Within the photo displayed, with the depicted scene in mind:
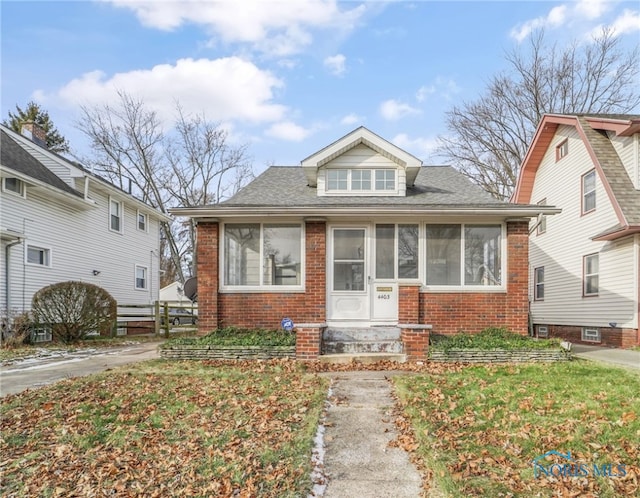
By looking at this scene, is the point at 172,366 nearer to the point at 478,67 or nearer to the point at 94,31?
the point at 94,31

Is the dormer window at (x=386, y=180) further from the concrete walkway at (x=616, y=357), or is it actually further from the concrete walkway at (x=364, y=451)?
the concrete walkway at (x=364, y=451)

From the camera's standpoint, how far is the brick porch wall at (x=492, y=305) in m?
9.34

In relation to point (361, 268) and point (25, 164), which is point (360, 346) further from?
point (25, 164)

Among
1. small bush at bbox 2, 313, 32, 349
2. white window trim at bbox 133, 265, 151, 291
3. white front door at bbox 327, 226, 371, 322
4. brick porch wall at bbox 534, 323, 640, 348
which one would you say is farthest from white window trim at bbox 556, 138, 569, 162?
white window trim at bbox 133, 265, 151, 291

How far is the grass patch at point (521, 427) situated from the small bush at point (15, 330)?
9.87m

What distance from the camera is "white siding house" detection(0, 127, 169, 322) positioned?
41.1ft

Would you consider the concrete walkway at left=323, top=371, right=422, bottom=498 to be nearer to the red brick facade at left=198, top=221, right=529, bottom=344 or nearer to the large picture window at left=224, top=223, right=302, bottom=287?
the red brick facade at left=198, top=221, right=529, bottom=344

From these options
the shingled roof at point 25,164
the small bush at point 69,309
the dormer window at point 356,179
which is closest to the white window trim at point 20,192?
the shingled roof at point 25,164

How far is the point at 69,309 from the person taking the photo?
11633 mm

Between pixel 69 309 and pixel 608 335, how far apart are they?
47.4ft

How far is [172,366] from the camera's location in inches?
296

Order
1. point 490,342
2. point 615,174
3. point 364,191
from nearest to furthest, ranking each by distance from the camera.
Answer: point 490,342 < point 364,191 < point 615,174

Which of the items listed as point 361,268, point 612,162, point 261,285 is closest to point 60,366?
point 261,285

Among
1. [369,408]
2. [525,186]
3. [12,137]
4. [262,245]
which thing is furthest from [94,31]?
[525,186]
